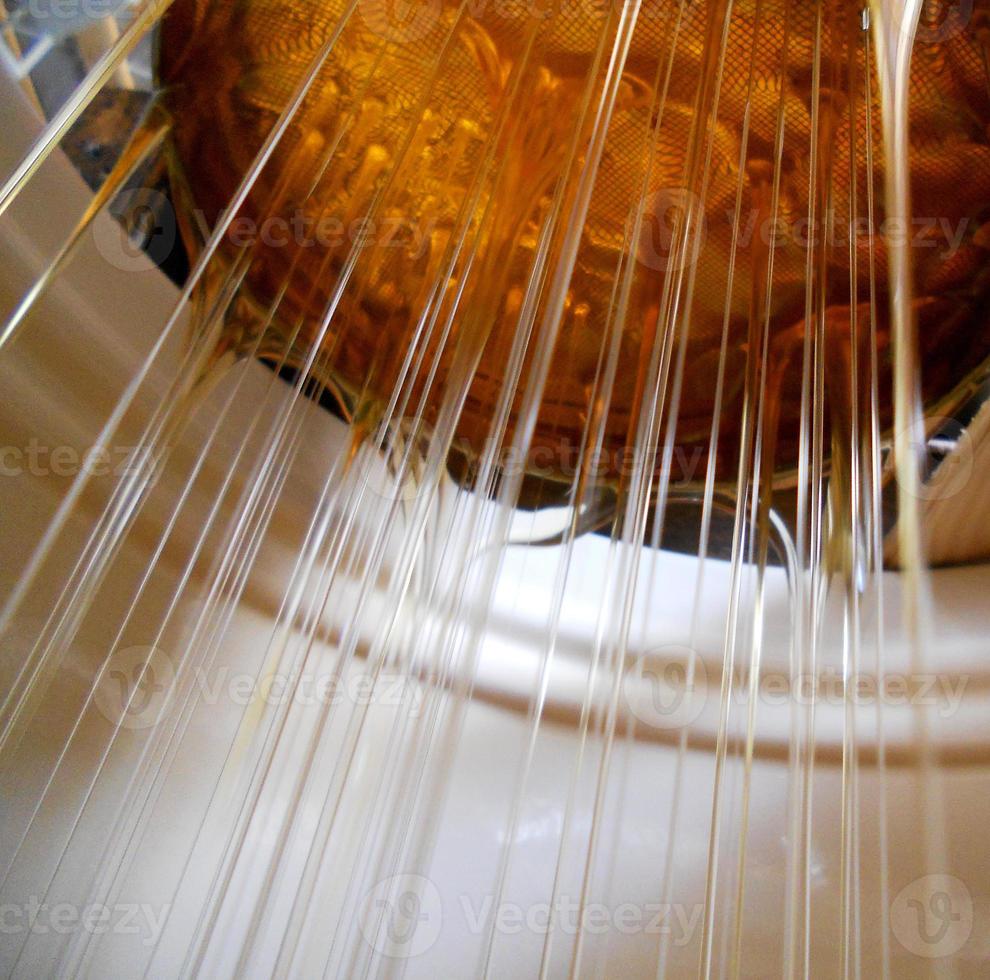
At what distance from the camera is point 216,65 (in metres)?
1.91

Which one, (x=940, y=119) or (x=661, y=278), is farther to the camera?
(x=661, y=278)

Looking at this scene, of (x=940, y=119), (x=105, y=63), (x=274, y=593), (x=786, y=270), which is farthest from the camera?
(x=786, y=270)

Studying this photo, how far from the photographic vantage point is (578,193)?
2021mm

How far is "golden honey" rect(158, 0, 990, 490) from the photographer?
190 centimetres

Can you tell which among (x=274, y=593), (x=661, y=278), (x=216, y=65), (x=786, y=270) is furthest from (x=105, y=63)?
(x=786, y=270)

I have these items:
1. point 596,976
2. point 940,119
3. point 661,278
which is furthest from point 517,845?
point 940,119

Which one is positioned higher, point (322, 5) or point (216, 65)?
point (322, 5)

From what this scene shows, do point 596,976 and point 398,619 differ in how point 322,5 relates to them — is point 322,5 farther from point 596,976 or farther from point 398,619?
point 596,976

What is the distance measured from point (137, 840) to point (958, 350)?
6.44 ft

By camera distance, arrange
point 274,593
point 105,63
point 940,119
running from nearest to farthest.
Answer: point 105,63, point 940,119, point 274,593

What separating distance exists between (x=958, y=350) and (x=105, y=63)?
5.96ft

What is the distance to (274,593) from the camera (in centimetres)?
202

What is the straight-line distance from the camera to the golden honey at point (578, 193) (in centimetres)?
190

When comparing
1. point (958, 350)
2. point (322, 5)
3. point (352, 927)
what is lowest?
point (352, 927)
